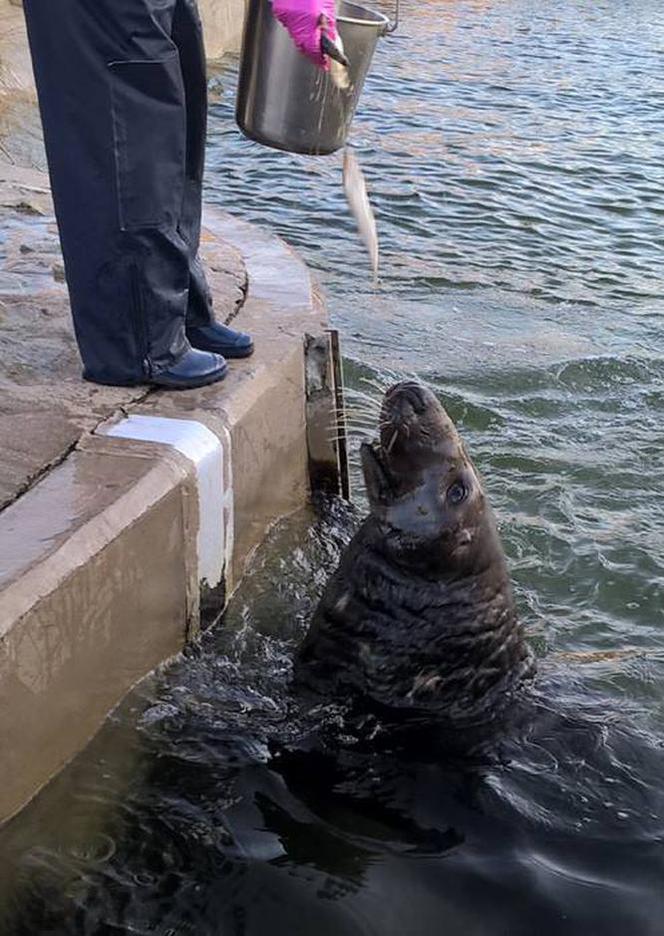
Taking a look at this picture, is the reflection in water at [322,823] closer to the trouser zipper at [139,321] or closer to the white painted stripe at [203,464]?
the white painted stripe at [203,464]

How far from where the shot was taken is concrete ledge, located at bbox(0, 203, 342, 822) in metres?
3.04

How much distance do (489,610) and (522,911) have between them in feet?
3.06

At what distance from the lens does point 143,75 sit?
3547 mm

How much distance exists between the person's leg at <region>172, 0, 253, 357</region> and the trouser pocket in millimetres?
256

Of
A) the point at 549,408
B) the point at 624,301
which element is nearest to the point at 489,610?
the point at 549,408

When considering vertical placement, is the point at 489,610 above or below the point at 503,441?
above

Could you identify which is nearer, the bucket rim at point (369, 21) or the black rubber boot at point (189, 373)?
the black rubber boot at point (189, 373)

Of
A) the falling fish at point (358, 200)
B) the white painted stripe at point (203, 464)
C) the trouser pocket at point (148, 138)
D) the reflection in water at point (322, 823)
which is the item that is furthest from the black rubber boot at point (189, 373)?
the reflection in water at point (322, 823)

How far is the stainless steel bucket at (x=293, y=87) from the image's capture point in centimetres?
434

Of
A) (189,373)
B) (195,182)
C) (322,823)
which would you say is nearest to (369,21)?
(195,182)

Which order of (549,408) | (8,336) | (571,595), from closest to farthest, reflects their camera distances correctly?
1. (8,336)
2. (571,595)
3. (549,408)

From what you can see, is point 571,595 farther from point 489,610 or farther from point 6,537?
point 6,537

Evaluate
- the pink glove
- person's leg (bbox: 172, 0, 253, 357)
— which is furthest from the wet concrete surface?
the pink glove

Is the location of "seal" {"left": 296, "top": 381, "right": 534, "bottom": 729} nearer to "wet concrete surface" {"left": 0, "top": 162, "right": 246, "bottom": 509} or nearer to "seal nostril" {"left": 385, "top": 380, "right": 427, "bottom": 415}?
"seal nostril" {"left": 385, "top": 380, "right": 427, "bottom": 415}
